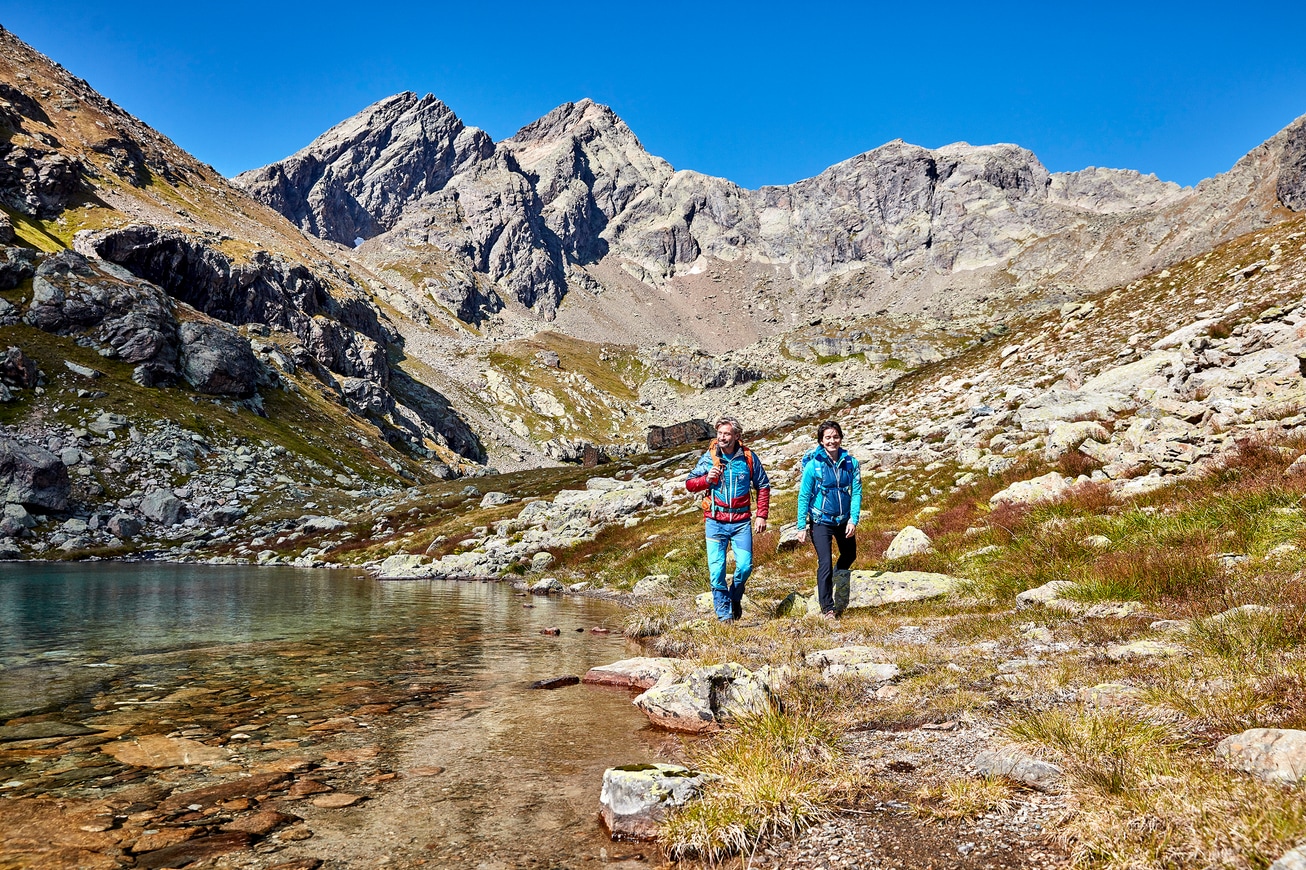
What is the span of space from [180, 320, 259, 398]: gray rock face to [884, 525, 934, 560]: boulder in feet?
312

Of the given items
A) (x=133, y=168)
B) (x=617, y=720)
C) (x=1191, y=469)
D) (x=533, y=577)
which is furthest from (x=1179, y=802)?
(x=133, y=168)

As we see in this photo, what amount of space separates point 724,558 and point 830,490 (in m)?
2.47

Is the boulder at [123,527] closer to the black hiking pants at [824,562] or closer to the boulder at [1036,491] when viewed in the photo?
the black hiking pants at [824,562]

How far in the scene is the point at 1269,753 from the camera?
3566 millimetres

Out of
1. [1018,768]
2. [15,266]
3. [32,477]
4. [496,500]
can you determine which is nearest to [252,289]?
[15,266]

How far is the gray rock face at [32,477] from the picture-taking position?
54406mm

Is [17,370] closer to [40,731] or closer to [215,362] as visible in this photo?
[215,362]

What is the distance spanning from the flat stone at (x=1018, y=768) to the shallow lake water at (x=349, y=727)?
111 inches

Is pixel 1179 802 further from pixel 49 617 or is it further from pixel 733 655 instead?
pixel 49 617

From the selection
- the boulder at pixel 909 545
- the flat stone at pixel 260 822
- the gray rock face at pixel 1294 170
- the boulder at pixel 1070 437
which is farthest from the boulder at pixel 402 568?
the gray rock face at pixel 1294 170

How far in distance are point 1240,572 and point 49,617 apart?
26479 mm

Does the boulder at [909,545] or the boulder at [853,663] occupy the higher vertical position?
the boulder at [909,545]

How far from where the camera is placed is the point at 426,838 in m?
4.68

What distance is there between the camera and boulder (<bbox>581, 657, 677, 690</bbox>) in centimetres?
948
